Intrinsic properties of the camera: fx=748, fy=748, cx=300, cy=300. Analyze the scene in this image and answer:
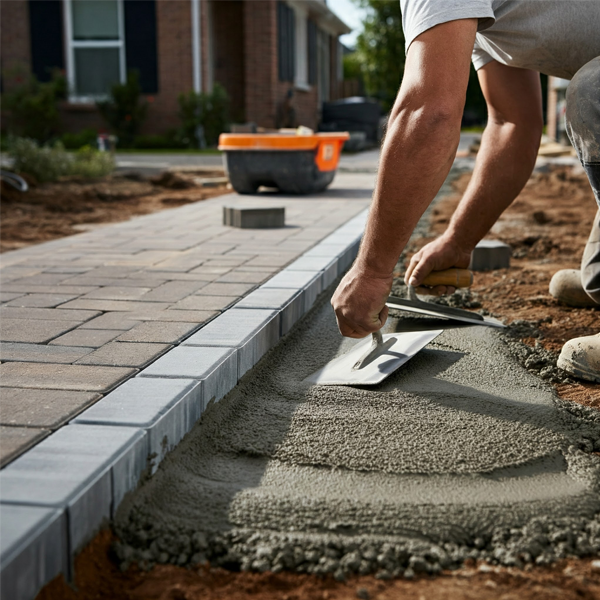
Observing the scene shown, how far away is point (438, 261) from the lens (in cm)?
305

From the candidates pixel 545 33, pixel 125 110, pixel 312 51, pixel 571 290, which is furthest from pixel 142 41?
pixel 545 33

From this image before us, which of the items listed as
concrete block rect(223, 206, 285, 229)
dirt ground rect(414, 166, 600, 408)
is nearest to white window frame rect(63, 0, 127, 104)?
dirt ground rect(414, 166, 600, 408)

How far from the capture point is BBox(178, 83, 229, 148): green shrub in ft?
54.5

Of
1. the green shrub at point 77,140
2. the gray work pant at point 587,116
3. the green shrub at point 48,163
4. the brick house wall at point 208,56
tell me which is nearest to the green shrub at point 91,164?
the green shrub at point 48,163

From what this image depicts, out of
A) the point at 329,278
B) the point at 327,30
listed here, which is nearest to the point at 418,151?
the point at 329,278

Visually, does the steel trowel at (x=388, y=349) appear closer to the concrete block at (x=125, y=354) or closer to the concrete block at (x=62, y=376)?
the concrete block at (x=125, y=354)

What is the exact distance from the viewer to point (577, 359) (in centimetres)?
254

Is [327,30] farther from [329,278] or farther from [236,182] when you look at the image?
[329,278]

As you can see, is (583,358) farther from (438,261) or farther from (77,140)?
(77,140)

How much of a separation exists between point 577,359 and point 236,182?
598cm

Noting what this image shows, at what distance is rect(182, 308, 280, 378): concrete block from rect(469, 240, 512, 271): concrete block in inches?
74.0

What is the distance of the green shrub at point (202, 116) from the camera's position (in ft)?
54.5

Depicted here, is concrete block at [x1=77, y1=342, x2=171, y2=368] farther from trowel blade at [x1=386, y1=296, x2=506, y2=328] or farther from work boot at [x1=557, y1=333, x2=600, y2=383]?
work boot at [x1=557, y1=333, x2=600, y2=383]

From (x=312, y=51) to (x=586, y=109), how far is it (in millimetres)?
21636
